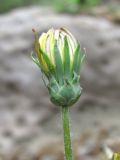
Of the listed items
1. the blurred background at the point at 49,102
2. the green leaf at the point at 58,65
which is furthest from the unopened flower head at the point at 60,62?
the blurred background at the point at 49,102

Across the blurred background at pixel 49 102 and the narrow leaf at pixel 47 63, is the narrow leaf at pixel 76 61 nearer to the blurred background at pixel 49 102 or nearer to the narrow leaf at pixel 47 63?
the narrow leaf at pixel 47 63

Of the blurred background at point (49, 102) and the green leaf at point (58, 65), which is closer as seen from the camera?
the green leaf at point (58, 65)

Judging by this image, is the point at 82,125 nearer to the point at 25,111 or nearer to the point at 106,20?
the point at 25,111

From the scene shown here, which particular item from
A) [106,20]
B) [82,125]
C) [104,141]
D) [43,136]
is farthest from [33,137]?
[106,20]

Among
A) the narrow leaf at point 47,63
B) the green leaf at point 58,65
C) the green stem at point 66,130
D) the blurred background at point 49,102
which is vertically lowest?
the green stem at point 66,130

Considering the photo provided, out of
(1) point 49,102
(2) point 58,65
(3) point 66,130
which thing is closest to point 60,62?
(2) point 58,65

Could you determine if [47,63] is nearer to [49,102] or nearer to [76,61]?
[76,61]
